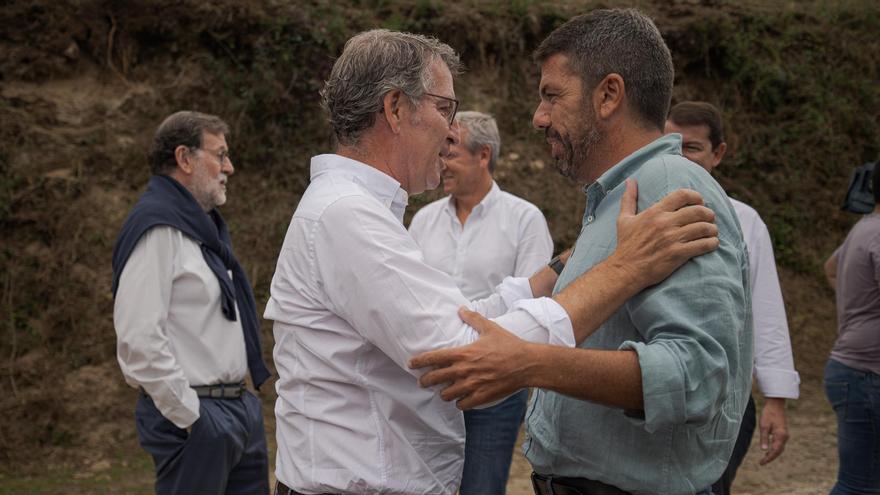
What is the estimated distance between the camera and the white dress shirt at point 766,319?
3.85 metres

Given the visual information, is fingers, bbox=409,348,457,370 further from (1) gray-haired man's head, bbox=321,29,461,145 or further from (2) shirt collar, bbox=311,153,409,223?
(1) gray-haired man's head, bbox=321,29,461,145

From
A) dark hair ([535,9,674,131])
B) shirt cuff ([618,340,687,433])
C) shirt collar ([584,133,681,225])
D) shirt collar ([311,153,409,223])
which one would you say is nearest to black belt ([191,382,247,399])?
shirt collar ([311,153,409,223])

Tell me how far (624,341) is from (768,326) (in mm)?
2340

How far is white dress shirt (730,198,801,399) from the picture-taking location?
12.6 ft

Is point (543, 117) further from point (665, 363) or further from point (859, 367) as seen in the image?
point (859, 367)

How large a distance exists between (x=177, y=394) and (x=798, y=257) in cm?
797

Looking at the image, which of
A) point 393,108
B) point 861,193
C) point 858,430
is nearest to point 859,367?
A: point 858,430

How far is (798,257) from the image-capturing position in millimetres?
9500

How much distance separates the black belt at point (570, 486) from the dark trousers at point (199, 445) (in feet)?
6.59

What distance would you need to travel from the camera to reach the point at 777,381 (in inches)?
151

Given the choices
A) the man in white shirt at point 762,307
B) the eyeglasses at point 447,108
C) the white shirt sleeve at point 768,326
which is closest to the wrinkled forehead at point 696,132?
the man in white shirt at point 762,307

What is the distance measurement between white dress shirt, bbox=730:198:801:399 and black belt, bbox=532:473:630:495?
2.18 metres

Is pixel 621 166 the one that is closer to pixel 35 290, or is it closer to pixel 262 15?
pixel 35 290

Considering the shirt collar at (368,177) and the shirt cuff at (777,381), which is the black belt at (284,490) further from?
the shirt cuff at (777,381)
